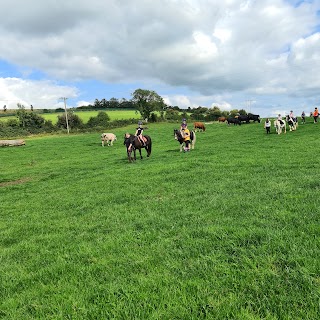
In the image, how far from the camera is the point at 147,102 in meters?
95.6

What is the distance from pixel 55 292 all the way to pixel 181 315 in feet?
7.04

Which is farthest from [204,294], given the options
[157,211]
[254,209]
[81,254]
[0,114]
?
[0,114]

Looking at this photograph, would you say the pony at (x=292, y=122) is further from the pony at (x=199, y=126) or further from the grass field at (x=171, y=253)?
the grass field at (x=171, y=253)

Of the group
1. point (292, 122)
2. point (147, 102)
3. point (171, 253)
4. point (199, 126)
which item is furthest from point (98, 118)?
point (171, 253)

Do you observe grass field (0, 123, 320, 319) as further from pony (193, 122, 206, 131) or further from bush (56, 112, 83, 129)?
bush (56, 112, 83, 129)

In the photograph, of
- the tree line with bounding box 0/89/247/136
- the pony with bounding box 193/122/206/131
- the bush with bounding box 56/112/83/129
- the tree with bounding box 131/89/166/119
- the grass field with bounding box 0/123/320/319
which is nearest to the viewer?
the grass field with bounding box 0/123/320/319

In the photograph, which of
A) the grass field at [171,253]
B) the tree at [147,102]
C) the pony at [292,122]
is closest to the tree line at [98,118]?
the tree at [147,102]

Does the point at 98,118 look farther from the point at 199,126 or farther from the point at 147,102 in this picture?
the point at 199,126

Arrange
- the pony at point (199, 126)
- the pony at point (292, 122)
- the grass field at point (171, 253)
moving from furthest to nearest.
Answer: the pony at point (199, 126) → the pony at point (292, 122) → the grass field at point (171, 253)

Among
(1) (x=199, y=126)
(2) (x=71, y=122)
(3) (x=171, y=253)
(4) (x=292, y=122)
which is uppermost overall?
(2) (x=71, y=122)

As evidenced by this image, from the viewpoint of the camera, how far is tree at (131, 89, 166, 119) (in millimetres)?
93688

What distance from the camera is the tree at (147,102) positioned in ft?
307

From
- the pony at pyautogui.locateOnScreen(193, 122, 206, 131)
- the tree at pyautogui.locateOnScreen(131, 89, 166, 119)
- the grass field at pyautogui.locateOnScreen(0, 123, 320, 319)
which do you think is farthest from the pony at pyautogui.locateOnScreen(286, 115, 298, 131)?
the tree at pyautogui.locateOnScreen(131, 89, 166, 119)

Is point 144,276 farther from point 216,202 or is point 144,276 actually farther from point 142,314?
point 216,202
